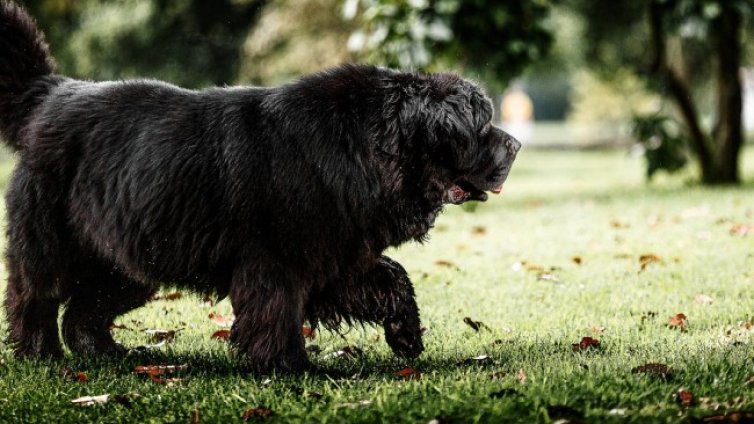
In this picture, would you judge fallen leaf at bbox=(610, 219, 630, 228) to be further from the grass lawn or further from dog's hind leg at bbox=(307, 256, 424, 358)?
dog's hind leg at bbox=(307, 256, 424, 358)

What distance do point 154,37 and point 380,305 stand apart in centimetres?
1893

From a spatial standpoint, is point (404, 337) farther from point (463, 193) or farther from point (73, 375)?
point (73, 375)

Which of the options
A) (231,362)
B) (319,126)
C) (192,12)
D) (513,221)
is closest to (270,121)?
(319,126)

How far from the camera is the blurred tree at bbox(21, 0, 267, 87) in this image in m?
22.3

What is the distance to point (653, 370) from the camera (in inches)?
174

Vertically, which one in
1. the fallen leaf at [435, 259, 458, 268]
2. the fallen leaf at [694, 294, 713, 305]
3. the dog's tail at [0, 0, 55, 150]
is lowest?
the fallen leaf at [694, 294, 713, 305]

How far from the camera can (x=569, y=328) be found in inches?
229

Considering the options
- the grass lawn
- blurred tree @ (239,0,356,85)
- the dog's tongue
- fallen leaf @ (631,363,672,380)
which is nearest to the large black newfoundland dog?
the dog's tongue

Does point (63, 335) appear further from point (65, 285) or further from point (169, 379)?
point (169, 379)

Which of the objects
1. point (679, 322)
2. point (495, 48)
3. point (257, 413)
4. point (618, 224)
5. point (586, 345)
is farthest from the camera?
point (495, 48)

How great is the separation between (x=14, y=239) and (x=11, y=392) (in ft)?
3.17

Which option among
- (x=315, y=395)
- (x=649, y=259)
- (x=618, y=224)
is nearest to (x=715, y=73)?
(x=618, y=224)

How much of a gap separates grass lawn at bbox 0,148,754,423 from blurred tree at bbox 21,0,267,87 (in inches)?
573

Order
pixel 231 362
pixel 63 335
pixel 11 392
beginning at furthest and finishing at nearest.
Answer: pixel 63 335 → pixel 231 362 → pixel 11 392
